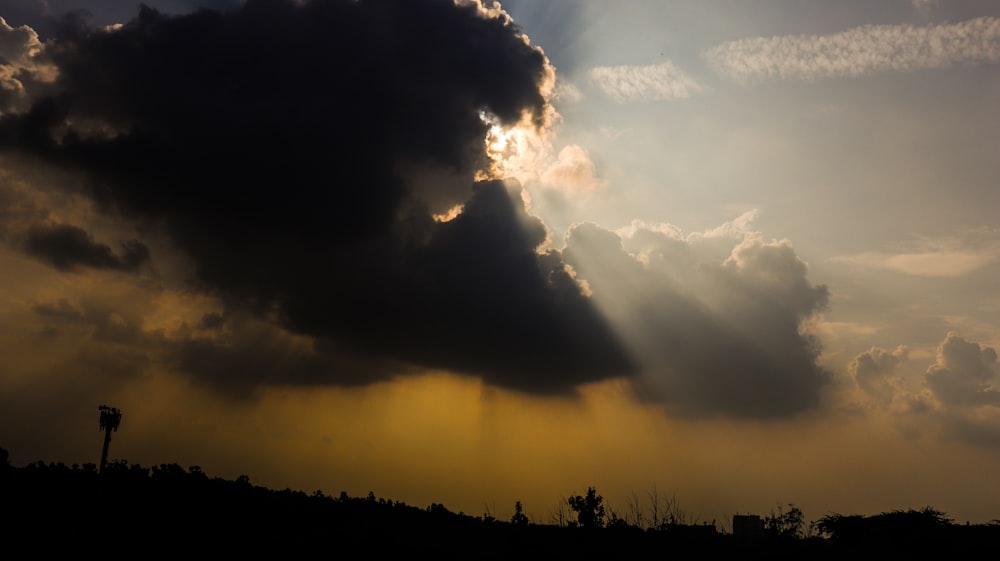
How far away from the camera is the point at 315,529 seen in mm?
51219

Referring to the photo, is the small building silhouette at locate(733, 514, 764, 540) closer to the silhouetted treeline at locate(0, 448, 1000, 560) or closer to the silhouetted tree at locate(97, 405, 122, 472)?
the silhouetted treeline at locate(0, 448, 1000, 560)

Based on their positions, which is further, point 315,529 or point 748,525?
point 748,525

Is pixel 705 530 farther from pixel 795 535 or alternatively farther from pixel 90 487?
pixel 90 487

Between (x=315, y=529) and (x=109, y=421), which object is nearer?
(x=315, y=529)

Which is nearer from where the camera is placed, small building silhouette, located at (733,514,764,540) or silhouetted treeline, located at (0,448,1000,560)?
silhouetted treeline, located at (0,448,1000,560)

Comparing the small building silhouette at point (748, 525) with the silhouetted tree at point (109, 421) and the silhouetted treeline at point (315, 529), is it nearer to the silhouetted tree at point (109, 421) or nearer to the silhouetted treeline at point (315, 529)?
the silhouetted treeline at point (315, 529)

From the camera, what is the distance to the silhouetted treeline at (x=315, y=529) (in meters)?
43.4

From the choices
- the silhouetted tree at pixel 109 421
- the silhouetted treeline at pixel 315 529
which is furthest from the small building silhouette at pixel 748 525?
the silhouetted tree at pixel 109 421

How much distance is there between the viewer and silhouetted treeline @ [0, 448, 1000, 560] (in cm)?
4344

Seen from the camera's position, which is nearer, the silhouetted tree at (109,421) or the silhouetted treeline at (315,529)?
the silhouetted treeline at (315,529)

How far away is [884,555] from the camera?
51875mm

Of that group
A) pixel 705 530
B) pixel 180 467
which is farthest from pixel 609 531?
pixel 180 467

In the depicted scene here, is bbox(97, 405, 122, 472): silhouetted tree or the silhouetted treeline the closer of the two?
the silhouetted treeline

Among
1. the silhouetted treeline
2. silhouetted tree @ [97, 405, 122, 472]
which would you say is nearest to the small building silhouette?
the silhouetted treeline
